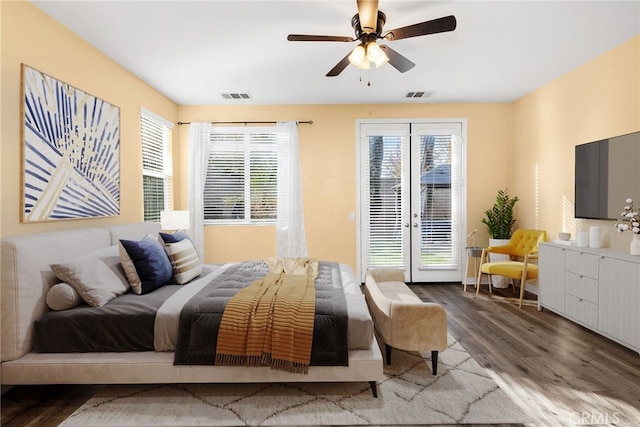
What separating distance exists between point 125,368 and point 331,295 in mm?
1434

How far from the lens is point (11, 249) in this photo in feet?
6.88

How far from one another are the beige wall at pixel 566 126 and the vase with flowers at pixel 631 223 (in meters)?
0.12

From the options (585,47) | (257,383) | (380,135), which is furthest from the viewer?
(380,135)

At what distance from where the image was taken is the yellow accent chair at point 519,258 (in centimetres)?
414

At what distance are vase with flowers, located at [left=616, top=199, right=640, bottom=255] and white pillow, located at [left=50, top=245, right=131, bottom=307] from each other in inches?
167

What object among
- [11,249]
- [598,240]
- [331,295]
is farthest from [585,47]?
[11,249]

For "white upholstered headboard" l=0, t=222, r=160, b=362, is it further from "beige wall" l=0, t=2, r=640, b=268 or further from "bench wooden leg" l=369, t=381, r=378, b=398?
"bench wooden leg" l=369, t=381, r=378, b=398

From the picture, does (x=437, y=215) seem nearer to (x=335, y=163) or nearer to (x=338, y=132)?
(x=335, y=163)

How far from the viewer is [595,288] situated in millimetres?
3168

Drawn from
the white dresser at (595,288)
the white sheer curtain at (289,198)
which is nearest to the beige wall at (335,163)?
the white sheer curtain at (289,198)

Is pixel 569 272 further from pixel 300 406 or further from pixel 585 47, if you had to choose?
pixel 300 406

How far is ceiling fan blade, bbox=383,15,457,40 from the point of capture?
7.33 feet

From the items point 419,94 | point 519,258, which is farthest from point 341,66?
point 519,258

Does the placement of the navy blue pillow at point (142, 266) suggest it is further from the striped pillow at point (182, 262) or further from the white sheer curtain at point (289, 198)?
the white sheer curtain at point (289, 198)
